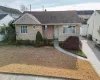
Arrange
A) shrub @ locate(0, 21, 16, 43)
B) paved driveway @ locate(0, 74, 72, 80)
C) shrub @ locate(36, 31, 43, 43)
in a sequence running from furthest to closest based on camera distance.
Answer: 1. shrub @ locate(0, 21, 16, 43)
2. shrub @ locate(36, 31, 43, 43)
3. paved driveway @ locate(0, 74, 72, 80)

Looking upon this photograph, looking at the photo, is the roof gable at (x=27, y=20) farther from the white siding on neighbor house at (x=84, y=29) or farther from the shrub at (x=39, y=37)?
the white siding on neighbor house at (x=84, y=29)

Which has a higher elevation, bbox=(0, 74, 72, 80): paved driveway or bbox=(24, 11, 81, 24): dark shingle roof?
bbox=(24, 11, 81, 24): dark shingle roof

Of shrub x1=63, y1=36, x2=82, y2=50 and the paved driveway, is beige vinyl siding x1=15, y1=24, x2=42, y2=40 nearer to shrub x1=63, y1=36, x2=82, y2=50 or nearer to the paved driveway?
shrub x1=63, y1=36, x2=82, y2=50

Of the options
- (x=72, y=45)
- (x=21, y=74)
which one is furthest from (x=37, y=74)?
(x=72, y=45)

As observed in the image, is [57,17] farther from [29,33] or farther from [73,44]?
[73,44]

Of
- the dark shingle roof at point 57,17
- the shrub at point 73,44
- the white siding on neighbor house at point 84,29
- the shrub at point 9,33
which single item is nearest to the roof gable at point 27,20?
the dark shingle roof at point 57,17

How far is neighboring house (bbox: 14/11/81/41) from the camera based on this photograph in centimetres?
2417

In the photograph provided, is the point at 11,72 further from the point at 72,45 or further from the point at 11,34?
the point at 11,34

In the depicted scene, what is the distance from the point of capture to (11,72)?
1137 centimetres

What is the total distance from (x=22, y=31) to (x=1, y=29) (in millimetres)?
4834

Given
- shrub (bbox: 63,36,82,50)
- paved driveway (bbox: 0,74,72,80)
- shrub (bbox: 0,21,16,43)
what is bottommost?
paved driveway (bbox: 0,74,72,80)

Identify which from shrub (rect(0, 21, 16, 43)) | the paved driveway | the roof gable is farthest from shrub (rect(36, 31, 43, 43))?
the paved driveway

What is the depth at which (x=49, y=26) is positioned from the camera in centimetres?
2588

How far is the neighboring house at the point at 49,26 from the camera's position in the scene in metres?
24.2
